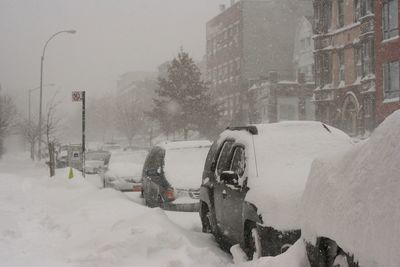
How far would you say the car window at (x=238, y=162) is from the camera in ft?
23.0

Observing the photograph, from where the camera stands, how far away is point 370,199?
3.21 metres

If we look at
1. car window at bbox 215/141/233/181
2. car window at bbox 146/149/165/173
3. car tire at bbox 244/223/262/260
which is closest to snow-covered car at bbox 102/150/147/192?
car window at bbox 146/149/165/173

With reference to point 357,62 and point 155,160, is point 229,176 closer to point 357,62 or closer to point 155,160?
point 155,160

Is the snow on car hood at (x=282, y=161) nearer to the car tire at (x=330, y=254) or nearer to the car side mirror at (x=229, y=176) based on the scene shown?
the car side mirror at (x=229, y=176)

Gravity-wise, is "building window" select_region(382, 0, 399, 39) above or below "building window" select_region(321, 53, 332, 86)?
above

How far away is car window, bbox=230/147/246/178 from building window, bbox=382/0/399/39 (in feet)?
90.7

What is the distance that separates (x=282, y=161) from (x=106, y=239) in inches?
96.1

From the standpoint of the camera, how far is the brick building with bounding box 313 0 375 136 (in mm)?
35344

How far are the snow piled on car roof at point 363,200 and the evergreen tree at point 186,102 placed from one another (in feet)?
129

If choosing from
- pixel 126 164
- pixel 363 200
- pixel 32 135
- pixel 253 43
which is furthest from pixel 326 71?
pixel 363 200

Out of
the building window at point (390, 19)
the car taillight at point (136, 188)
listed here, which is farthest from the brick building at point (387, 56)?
the car taillight at point (136, 188)

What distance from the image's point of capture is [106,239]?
720 centimetres

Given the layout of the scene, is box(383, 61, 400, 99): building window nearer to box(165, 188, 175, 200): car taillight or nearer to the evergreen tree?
the evergreen tree

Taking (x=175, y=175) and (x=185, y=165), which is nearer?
(x=175, y=175)
